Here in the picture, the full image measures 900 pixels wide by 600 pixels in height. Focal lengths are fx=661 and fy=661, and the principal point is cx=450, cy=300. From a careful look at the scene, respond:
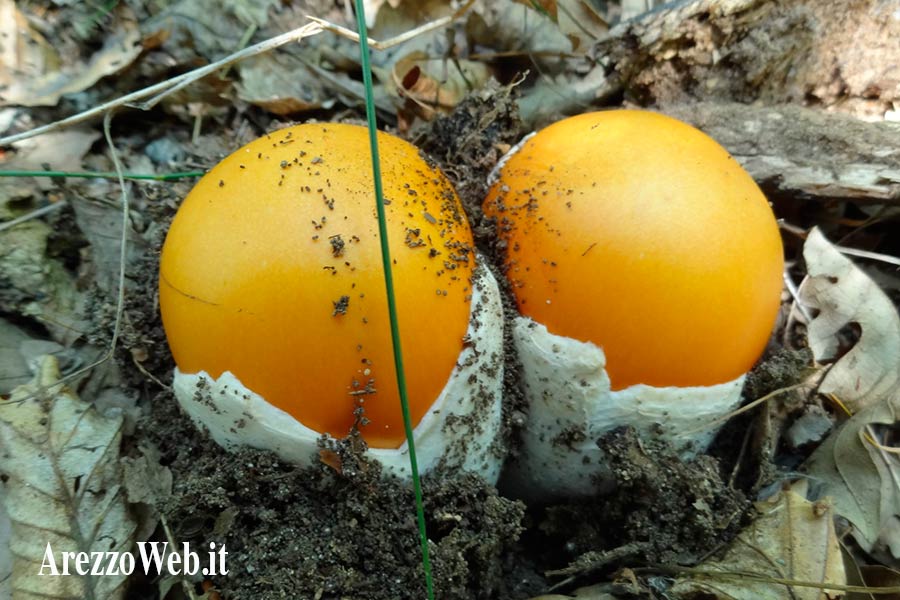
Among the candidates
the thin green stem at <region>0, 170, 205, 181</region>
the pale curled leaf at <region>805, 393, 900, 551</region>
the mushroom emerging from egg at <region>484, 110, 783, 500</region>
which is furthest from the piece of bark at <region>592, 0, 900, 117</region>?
the thin green stem at <region>0, 170, 205, 181</region>

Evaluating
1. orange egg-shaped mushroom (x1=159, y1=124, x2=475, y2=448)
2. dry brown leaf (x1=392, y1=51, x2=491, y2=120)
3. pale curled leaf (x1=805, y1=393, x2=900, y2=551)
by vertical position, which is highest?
dry brown leaf (x1=392, y1=51, x2=491, y2=120)

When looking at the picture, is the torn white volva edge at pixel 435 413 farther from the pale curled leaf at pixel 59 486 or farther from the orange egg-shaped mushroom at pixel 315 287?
the pale curled leaf at pixel 59 486

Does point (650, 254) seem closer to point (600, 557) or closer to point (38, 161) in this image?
point (600, 557)

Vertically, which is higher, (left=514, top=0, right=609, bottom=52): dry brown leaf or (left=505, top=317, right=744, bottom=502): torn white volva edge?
(left=514, top=0, right=609, bottom=52): dry brown leaf

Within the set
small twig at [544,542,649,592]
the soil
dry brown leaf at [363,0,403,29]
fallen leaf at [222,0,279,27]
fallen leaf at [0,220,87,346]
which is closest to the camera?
the soil

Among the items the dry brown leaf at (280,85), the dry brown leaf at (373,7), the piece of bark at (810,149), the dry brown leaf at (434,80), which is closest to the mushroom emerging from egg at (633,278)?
the piece of bark at (810,149)

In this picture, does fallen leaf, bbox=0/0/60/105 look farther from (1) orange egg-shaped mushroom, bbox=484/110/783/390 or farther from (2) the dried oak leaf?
(2) the dried oak leaf

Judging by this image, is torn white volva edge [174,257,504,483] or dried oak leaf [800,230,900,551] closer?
torn white volva edge [174,257,504,483]

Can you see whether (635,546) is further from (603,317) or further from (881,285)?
(881,285)
